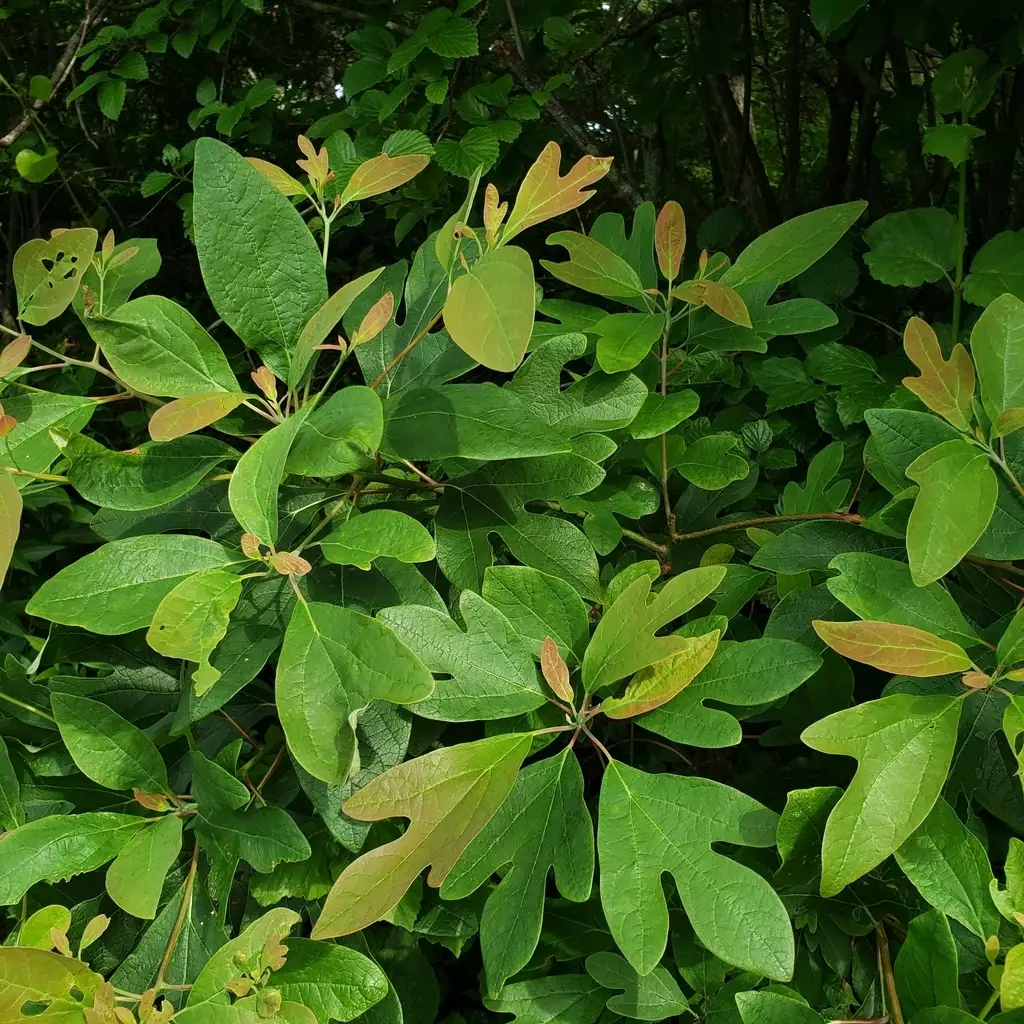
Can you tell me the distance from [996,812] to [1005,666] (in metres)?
0.11

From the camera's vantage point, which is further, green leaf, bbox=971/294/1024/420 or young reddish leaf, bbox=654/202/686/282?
young reddish leaf, bbox=654/202/686/282

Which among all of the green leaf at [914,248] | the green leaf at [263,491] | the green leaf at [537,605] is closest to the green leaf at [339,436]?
the green leaf at [263,491]

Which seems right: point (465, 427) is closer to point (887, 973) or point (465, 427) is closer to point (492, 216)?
point (492, 216)

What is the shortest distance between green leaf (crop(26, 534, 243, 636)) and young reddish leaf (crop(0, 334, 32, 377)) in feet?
0.44

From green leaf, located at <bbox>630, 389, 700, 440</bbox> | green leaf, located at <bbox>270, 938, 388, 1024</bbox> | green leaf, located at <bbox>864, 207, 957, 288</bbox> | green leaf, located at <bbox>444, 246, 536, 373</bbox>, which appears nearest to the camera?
green leaf, located at <bbox>444, 246, 536, 373</bbox>

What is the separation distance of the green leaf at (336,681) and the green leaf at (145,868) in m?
0.17

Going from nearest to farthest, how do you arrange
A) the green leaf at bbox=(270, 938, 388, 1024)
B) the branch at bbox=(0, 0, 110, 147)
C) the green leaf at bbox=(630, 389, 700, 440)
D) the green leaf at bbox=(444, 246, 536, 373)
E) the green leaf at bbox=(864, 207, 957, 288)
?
the green leaf at bbox=(444, 246, 536, 373), the green leaf at bbox=(270, 938, 388, 1024), the green leaf at bbox=(630, 389, 700, 440), the green leaf at bbox=(864, 207, 957, 288), the branch at bbox=(0, 0, 110, 147)

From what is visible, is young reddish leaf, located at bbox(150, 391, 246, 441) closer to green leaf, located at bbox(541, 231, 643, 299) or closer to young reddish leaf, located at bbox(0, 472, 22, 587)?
young reddish leaf, located at bbox(0, 472, 22, 587)

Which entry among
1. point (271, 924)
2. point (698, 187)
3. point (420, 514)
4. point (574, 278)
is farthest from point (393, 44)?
point (271, 924)

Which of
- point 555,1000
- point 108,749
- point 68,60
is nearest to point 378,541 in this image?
point 108,749

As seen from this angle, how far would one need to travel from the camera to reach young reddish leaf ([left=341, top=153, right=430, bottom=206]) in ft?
1.94

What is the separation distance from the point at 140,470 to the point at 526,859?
13.8 inches

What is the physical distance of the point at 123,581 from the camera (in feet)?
1.63

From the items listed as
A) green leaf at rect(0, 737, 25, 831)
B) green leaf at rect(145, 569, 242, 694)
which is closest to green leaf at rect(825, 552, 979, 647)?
green leaf at rect(145, 569, 242, 694)
